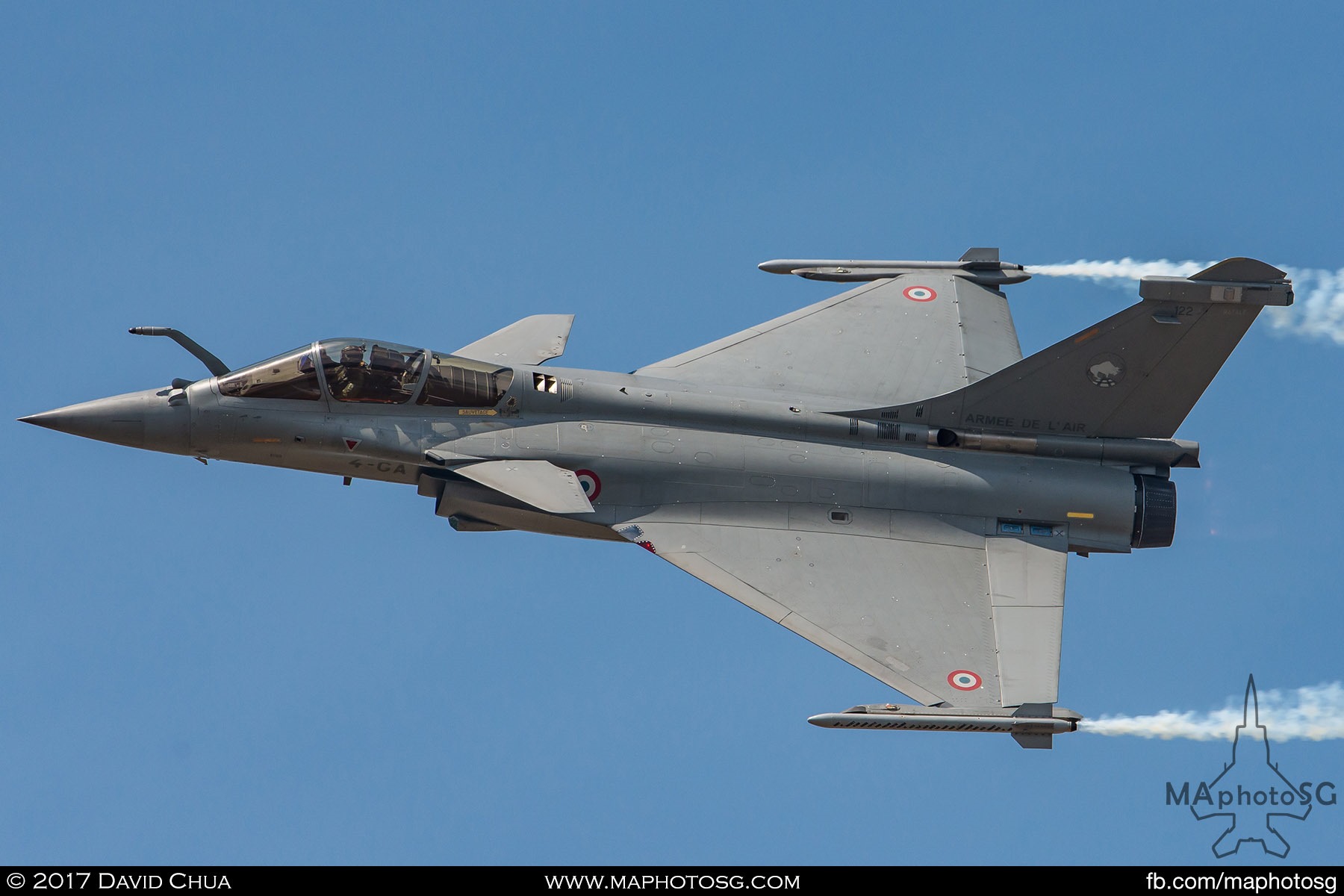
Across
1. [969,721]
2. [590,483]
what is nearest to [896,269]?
[590,483]

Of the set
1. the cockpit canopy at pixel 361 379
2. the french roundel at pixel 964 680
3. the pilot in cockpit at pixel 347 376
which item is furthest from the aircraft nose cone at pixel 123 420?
the french roundel at pixel 964 680

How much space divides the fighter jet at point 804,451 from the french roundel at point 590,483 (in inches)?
0.9

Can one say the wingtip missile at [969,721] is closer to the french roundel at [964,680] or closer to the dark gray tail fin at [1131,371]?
the french roundel at [964,680]

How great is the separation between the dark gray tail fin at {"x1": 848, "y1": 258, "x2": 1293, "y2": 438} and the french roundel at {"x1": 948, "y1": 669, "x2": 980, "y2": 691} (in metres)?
3.66

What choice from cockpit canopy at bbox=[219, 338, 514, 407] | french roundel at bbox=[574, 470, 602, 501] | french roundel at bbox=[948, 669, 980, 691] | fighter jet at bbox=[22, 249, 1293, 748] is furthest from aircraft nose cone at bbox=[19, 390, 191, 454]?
french roundel at bbox=[948, 669, 980, 691]

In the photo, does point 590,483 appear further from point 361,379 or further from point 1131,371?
point 1131,371

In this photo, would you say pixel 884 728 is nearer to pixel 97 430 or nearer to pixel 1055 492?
pixel 1055 492

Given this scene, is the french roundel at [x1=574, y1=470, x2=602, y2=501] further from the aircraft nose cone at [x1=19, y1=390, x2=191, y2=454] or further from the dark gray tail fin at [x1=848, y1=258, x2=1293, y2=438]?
the aircraft nose cone at [x1=19, y1=390, x2=191, y2=454]

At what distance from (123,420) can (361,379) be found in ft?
10.5

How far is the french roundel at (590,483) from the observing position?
23359mm

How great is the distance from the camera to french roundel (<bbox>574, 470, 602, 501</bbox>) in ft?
76.6

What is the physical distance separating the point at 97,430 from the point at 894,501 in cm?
1068

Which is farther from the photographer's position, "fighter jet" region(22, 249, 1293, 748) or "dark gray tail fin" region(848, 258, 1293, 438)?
"dark gray tail fin" region(848, 258, 1293, 438)

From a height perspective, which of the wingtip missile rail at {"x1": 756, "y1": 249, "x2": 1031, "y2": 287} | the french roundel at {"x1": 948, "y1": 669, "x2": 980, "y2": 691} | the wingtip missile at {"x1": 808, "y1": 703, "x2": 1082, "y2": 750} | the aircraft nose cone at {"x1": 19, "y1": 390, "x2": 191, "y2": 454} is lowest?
the wingtip missile at {"x1": 808, "y1": 703, "x2": 1082, "y2": 750}
